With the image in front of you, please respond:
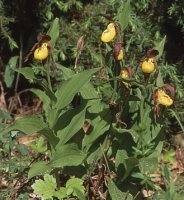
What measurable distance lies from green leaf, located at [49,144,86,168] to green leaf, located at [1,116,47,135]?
0.14 metres

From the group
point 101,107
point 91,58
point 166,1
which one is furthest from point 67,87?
point 166,1

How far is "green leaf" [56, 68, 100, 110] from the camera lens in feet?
7.79

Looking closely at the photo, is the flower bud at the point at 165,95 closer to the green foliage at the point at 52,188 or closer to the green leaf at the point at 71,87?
the green leaf at the point at 71,87

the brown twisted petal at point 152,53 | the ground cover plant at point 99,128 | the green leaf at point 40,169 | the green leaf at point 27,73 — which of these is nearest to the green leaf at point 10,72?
the ground cover plant at point 99,128

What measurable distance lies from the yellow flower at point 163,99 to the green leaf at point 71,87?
317mm

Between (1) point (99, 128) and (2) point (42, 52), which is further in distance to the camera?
(1) point (99, 128)

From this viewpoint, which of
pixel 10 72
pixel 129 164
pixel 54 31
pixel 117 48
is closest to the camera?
pixel 117 48

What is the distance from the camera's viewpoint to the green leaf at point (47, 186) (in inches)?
94.2

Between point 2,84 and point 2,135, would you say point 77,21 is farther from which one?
point 2,135

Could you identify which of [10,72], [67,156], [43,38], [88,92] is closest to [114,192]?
[67,156]

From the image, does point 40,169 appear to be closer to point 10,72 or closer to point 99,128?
point 99,128

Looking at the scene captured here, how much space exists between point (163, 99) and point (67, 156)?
0.51 metres

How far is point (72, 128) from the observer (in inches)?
97.6

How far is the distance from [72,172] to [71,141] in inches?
5.9
